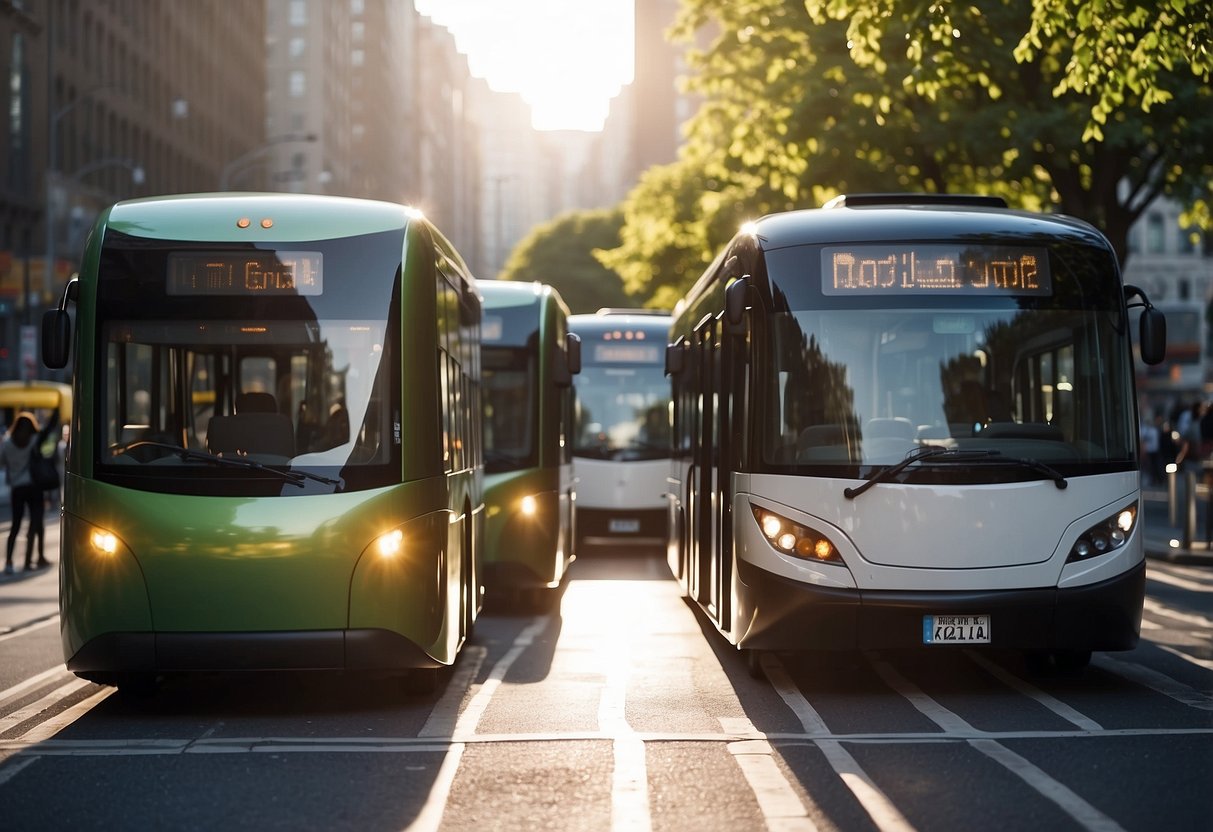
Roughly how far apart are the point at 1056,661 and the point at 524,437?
273 inches

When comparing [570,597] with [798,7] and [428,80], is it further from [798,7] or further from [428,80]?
[428,80]

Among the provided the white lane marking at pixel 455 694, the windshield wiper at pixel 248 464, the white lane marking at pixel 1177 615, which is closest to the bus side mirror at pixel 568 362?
the white lane marking at pixel 455 694

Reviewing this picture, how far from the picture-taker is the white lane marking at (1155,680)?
1034 cm

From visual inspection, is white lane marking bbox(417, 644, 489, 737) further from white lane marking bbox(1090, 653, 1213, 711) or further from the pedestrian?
A: the pedestrian

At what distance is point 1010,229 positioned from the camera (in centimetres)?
1111

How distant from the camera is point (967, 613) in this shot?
403 inches

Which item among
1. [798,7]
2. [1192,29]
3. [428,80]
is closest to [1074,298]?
[1192,29]

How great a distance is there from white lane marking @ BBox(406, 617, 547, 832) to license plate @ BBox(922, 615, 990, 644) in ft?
8.17

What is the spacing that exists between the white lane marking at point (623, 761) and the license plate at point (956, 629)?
5.71ft

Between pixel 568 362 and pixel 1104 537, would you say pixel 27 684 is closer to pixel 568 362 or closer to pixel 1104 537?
pixel 1104 537

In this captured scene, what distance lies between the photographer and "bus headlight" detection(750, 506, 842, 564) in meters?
10.5

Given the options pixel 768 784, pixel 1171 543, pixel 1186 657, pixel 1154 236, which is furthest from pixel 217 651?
pixel 1154 236

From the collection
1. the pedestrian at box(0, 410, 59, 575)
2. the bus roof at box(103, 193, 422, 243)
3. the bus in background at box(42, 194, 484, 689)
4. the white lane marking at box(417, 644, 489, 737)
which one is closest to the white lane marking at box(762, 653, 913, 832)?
the white lane marking at box(417, 644, 489, 737)

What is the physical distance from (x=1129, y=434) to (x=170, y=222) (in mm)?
5560
